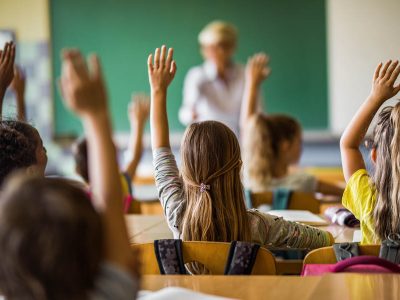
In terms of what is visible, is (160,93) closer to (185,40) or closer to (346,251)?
(346,251)

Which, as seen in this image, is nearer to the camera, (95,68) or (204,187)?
(95,68)

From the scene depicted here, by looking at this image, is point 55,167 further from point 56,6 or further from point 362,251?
point 362,251

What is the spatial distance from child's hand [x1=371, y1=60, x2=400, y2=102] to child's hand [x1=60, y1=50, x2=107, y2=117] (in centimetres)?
135

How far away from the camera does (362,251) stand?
1.92 metres

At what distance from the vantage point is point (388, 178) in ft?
7.27

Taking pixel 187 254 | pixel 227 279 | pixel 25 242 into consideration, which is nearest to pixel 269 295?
pixel 227 279

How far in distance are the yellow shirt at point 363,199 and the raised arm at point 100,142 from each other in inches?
50.3

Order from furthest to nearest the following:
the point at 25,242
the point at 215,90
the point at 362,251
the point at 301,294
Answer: the point at 215,90
the point at 362,251
the point at 301,294
the point at 25,242

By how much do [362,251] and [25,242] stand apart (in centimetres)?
111

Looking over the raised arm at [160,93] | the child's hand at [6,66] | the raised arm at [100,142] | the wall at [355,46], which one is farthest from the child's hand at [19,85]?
the wall at [355,46]

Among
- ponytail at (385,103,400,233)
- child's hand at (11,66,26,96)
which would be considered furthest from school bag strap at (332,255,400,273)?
child's hand at (11,66,26,96)

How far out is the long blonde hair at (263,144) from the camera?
4152 mm

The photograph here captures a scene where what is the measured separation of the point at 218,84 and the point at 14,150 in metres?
4.54

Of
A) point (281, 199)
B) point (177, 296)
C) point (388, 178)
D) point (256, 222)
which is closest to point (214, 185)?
point (256, 222)
